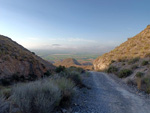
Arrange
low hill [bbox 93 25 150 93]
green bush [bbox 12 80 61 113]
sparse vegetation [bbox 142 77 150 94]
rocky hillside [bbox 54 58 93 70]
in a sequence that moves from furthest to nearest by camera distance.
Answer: rocky hillside [bbox 54 58 93 70], low hill [bbox 93 25 150 93], sparse vegetation [bbox 142 77 150 94], green bush [bbox 12 80 61 113]

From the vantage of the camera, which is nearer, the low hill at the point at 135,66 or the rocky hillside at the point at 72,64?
the low hill at the point at 135,66

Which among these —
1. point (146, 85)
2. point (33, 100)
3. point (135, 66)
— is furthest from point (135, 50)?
point (33, 100)

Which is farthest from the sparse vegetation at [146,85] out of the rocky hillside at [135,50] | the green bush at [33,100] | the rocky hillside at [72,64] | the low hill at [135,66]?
the rocky hillside at [72,64]

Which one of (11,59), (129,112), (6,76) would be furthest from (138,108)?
(11,59)

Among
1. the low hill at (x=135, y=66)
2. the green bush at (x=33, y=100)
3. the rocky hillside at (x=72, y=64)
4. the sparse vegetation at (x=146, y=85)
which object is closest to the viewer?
the green bush at (x=33, y=100)

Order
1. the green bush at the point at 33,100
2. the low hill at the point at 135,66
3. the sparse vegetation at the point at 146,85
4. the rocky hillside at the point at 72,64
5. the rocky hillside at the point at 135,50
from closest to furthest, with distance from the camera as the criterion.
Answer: the green bush at the point at 33,100, the sparse vegetation at the point at 146,85, the low hill at the point at 135,66, the rocky hillside at the point at 135,50, the rocky hillside at the point at 72,64

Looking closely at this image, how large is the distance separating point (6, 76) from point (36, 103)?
9.23 metres

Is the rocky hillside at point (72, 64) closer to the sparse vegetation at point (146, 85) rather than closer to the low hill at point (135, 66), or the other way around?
the low hill at point (135, 66)

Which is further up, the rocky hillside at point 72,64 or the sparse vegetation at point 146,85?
the sparse vegetation at point 146,85

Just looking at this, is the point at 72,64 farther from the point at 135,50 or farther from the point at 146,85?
the point at 146,85

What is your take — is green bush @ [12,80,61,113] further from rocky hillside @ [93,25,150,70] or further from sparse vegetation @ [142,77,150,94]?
rocky hillside @ [93,25,150,70]

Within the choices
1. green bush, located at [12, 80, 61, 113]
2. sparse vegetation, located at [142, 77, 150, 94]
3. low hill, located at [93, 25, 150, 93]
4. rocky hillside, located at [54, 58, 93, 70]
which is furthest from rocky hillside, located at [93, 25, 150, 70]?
rocky hillside, located at [54, 58, 93, 70]

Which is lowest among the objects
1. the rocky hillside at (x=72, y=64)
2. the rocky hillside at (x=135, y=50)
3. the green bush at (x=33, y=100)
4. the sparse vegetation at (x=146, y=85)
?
the rocky hillside at (x=72, y=64)

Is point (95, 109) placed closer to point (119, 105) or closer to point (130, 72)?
point (119, 105)
